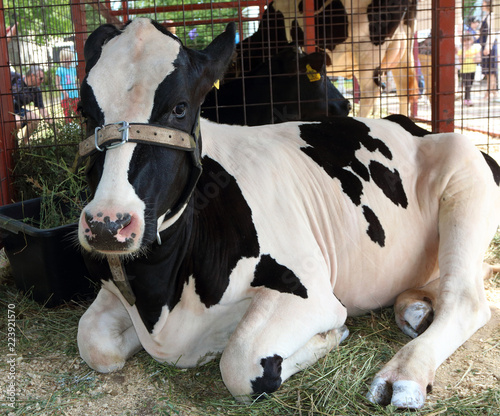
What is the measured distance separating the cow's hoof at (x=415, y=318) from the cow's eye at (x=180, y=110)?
1695 mm

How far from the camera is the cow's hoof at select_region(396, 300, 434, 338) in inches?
130

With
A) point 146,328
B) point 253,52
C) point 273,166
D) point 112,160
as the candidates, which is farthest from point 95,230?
point 253,52

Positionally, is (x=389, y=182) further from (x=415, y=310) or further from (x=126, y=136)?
(x=126, y=136)

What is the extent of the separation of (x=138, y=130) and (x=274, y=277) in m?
0.98

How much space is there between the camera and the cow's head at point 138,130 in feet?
7.30

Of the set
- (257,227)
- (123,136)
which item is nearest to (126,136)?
(123,136)

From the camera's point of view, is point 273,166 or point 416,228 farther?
point 416,228

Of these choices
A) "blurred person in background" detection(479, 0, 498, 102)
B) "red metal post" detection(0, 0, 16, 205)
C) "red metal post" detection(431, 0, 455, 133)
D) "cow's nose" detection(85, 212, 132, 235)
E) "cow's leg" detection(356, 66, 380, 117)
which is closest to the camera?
"cow's nose" detection(85, 212, 132, 235)

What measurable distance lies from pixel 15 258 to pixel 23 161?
1790 millimetres

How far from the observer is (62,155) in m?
5.66

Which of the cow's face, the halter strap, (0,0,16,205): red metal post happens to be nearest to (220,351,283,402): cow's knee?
the halter strap

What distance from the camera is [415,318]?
333 cm

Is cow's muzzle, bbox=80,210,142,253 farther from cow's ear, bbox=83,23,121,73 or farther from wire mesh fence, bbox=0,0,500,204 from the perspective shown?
wire mesh fence, bbox=0,0,500,204

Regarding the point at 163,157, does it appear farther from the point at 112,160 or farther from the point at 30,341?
the point at 30,341
